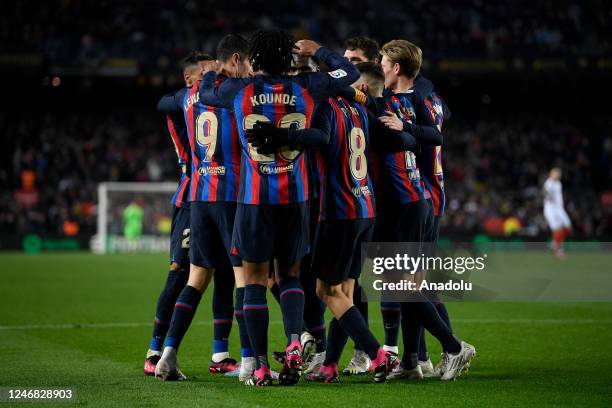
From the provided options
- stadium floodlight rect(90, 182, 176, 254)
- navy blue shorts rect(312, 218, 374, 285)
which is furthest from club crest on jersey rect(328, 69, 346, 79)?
stadium floodlight rect(90, 182, 176, 254)

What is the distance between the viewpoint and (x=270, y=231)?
239 inches

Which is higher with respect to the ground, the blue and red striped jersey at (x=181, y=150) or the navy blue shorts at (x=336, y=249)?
the blue and red striped jersey at (x=181, y=150)

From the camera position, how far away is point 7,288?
50.1 ft

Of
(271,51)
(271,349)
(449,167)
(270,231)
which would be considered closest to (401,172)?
(270,231)

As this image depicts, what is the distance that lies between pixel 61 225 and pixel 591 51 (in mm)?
18068

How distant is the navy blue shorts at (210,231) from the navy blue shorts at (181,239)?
1.43ft

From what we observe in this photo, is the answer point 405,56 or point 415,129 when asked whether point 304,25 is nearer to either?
point 405,56

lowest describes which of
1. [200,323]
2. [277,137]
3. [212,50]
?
[200,323]

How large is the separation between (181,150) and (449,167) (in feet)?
86.9

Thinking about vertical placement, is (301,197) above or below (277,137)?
below

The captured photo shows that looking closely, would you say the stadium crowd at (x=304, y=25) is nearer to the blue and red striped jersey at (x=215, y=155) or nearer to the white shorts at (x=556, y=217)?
the white shorts at (x=556, y=217)

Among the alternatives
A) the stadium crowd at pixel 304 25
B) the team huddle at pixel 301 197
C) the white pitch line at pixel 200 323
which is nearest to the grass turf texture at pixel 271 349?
the white pitch line at pixel 200 323

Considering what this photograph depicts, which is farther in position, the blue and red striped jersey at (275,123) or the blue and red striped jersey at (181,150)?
the blue and red striped jersey at (181,150)

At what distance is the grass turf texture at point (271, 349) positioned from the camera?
587 cm
